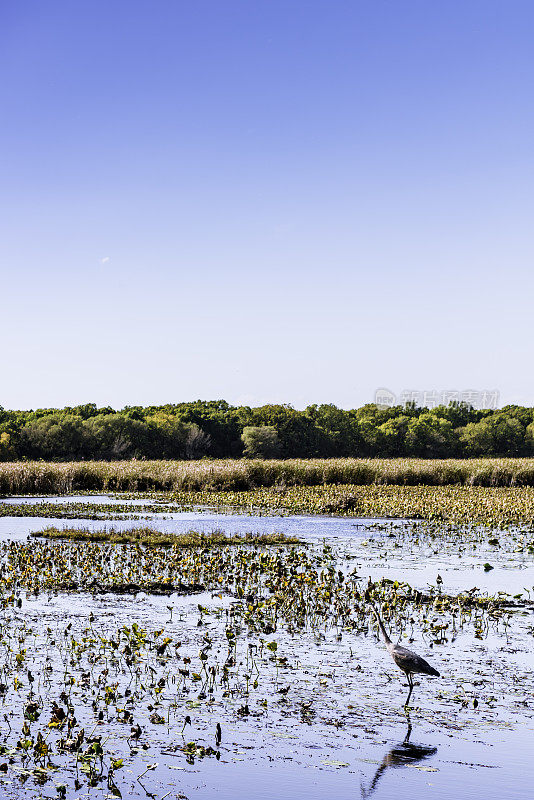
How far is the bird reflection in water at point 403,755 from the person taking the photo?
6.96m

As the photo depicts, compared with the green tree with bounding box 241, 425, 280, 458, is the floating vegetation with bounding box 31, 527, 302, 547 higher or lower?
lower

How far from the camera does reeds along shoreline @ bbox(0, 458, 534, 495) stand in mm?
41094

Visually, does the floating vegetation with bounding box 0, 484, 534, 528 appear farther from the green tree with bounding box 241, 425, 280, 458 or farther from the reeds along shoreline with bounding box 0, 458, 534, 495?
the green tree with bounding box 241, 425, 280, 458

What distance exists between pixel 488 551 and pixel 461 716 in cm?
1388

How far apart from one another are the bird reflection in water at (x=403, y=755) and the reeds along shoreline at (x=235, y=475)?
113 ft

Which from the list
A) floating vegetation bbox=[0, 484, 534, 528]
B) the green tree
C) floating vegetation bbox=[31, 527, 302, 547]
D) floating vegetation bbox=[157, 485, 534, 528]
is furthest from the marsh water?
the green tree

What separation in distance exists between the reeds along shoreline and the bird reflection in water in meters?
34.4

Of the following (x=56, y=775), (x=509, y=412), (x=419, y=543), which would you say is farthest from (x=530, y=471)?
(x=509, y=412)

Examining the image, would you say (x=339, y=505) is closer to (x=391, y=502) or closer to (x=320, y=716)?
(x=391, y=502)

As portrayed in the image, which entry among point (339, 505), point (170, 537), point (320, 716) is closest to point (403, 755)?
point (320, 716)

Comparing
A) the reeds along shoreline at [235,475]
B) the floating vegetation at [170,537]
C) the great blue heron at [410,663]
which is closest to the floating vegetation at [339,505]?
the reeds along shoreline at [235,475]

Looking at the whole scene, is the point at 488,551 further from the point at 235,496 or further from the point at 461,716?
the point at 235,496

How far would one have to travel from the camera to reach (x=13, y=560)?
17.4m

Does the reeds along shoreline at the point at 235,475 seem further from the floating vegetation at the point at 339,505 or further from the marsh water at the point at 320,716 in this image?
the marsh water at the point at 320,716
